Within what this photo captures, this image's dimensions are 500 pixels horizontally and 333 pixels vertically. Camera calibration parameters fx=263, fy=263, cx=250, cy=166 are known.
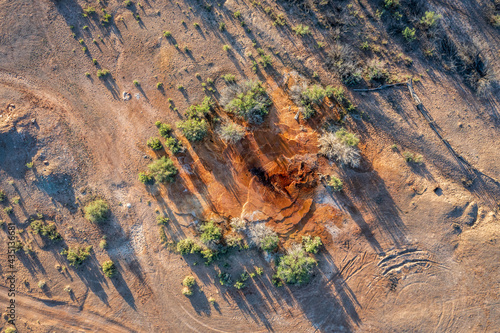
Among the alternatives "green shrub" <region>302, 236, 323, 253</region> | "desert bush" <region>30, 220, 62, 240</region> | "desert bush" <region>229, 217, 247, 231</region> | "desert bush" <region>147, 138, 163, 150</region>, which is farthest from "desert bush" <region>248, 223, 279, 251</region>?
"desert bush" <region>30, 220, 62, 240</region>

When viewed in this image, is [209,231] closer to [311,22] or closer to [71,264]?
[71,264]

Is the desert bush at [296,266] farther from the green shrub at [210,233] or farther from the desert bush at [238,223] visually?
the green shrub at [210,233]

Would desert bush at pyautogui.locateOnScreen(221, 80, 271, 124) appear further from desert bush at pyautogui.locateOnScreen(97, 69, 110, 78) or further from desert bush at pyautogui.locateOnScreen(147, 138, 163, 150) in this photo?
desert bush at pyautogui.locateOnScreen(97, 69, 110, 78)

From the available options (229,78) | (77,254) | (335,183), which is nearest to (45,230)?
(77,254)

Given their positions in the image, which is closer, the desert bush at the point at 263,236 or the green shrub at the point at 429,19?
the desert bush at the point at 263,236

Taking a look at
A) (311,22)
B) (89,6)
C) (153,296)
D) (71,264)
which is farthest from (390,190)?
(89,6)

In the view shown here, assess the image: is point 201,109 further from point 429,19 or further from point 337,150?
point 429,19

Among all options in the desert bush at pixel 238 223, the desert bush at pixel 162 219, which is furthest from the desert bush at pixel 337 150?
the desert bush at pixel 162 219
